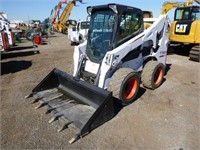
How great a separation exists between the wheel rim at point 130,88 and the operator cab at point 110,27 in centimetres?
92

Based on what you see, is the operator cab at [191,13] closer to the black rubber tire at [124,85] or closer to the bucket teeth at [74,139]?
the black rubber tire at [124,85]

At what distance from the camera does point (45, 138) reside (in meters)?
3.26

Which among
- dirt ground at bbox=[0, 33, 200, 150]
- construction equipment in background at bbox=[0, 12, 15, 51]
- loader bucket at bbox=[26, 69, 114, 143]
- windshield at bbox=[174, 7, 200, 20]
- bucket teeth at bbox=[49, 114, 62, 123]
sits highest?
windshield at bbox=[174, 7, 200, 20]

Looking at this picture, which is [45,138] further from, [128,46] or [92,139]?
[128,46]

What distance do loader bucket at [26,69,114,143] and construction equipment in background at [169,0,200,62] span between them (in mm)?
6643

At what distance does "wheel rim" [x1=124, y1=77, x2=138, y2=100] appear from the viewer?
4.38m

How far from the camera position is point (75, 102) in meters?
4.22

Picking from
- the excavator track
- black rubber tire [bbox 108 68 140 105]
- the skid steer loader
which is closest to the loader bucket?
the skid steer loader

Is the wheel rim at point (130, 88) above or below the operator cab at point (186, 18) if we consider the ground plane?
below

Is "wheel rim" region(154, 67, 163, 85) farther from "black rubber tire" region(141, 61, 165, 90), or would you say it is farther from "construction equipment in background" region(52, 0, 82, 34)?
"construction equipment in background" region(52, 0, 82, 34)

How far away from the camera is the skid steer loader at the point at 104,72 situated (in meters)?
3.71

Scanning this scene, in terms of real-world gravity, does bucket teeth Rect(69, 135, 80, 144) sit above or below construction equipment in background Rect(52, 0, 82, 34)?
below

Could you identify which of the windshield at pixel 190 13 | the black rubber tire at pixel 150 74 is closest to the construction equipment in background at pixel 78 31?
the windshield at pixel 190 13

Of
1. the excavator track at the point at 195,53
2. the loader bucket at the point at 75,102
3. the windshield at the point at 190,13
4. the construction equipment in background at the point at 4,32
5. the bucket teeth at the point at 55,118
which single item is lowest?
the bucket teeth at the point at 55,118
